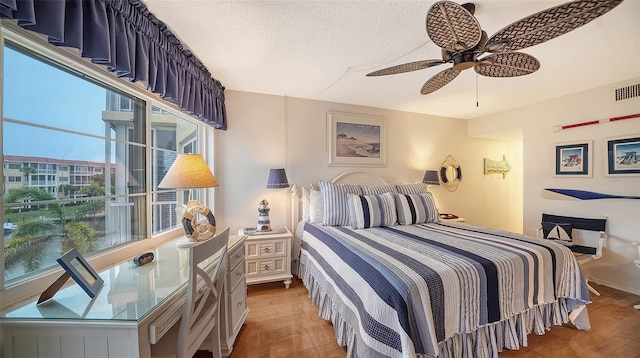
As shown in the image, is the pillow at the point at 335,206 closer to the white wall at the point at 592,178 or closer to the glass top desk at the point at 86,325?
the glass top desk at the point at 86,325

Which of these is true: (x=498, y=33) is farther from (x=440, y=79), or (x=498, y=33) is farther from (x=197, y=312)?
(x=197, y=312)

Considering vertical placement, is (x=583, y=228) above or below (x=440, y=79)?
below

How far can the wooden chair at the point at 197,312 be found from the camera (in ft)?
3.25

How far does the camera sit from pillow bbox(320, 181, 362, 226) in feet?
8.25

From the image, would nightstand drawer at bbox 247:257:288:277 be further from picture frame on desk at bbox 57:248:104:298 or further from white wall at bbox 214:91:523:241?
picture frame on desk at bbox 57:248:104:298

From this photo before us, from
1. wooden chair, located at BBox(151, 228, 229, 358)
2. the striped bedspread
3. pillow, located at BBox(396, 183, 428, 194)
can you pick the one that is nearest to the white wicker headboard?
pillow, located at BBox(396, 183, 428, 194)

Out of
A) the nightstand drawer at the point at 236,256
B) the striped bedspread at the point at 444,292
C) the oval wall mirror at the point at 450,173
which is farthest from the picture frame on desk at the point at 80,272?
the oval wall mirror at the point at 450,173

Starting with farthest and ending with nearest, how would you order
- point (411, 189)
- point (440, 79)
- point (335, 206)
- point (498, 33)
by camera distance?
point (411, 189) → point (335, 206) → point (440, 79) → point (498, 33)

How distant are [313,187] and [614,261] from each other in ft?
11.6

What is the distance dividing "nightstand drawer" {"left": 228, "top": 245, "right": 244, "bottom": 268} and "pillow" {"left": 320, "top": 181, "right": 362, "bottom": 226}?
96cm

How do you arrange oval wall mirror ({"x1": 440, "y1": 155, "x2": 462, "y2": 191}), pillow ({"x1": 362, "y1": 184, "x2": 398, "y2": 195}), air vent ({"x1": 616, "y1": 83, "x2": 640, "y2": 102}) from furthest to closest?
1. oval wall mirror ({"x1": 440, "y1": 155, "x2": 462, "y2": 191})
2. pillow ({"x1": 362, "y1": 184, "x2": 398, "y2": 195})
3. air vent ({"x1": 616, "y1": 83, "x2": 640, "y2": 102})

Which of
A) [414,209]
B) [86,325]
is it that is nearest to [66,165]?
[86,325]

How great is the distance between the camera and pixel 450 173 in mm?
3859

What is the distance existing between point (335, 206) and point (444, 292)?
1.43 m
